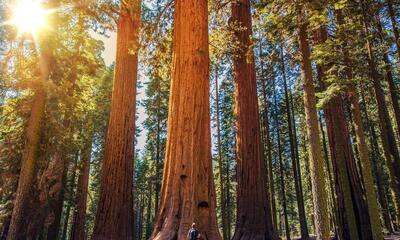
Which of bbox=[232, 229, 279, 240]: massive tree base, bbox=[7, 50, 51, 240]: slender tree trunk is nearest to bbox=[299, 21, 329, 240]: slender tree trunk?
bbox=[232, 229, 279, 240]: massive tree base

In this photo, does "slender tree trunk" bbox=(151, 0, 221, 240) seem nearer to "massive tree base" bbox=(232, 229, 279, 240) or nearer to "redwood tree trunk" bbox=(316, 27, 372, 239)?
"massive tree base" bbox=(232, 229, 279, 240)

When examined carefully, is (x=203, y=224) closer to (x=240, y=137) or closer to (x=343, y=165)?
(x=240, y=137)

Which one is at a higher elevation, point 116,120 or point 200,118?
point 116,120

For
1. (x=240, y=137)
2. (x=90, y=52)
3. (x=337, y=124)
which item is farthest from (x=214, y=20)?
(x=90, y=52)

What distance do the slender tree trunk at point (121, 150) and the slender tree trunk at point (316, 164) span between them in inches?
170

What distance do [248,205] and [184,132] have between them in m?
3.82

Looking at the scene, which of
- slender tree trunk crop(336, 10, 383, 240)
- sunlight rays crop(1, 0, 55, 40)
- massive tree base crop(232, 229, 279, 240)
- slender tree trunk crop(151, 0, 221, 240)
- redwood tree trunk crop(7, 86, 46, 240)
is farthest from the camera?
sunlight rays crop(1, 0, 55, 40)

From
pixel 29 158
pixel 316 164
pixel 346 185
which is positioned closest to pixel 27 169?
pixel 29 158

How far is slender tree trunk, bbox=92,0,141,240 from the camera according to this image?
300 inches

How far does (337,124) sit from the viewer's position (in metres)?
10.4

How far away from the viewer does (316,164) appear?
6.88m

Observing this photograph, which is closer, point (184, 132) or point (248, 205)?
point (184, 132)

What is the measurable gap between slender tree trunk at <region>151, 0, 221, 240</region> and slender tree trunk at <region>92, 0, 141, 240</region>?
7.64 ft

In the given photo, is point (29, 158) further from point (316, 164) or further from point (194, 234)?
point (316, 164)
